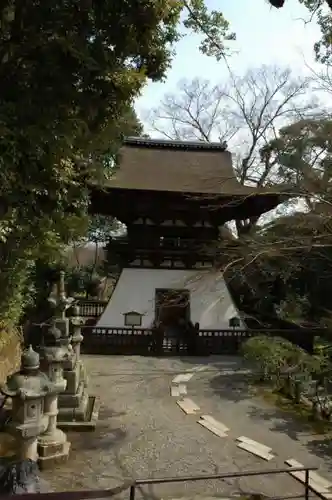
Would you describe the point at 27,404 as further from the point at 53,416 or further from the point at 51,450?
the point at 51,450

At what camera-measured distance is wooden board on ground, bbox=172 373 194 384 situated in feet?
34.3

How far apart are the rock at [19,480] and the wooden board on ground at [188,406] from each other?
4.62 m

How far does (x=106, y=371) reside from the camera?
11.3 metres

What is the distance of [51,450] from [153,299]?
30.9 feet

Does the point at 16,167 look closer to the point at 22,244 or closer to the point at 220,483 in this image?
the point at 22,244

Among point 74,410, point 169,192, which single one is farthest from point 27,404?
point 169,192

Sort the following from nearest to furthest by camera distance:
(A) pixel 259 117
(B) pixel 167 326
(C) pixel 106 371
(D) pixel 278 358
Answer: (D) pixel 278 358
(C) pixel 106 371
(B) pixel 167 326
(A) pixel 259 117

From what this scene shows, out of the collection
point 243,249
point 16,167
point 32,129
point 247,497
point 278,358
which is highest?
point 32,129

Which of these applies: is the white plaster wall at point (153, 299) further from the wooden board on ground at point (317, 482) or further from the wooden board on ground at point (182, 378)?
the wooden board on ground at point (317, 482)

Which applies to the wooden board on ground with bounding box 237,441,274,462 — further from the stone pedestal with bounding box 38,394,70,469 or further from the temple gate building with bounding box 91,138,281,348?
the temple gate building with bounding box 91,138,281,348

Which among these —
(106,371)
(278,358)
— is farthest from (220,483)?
(106,371)

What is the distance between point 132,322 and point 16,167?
32.9ft

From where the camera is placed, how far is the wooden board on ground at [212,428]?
707 centimetres

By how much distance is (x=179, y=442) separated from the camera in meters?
6.71
